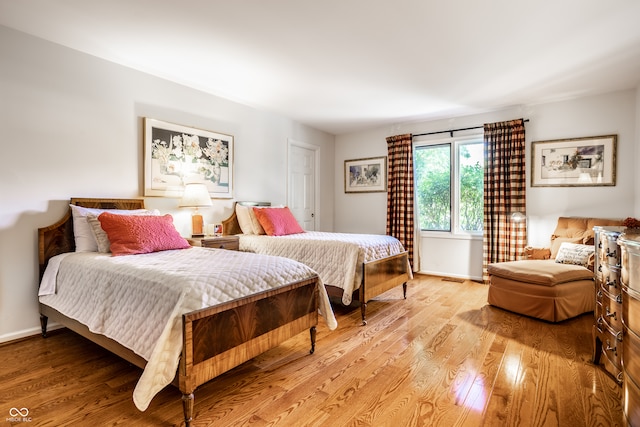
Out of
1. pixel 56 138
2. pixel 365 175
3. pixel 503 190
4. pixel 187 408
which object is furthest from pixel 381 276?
pixel 56 138

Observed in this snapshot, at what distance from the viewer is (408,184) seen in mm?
5148

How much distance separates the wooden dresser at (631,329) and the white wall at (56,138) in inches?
144

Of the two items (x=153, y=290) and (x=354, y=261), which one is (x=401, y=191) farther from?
(x=153, y=290)

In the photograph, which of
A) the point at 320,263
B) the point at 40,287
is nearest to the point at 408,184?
the point at 320,263

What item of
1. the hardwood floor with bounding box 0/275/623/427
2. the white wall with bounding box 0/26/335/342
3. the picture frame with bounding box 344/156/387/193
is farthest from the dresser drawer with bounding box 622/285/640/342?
the picture frame with bounding box 344/156/387/193

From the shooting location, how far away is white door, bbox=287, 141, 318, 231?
17.1ft

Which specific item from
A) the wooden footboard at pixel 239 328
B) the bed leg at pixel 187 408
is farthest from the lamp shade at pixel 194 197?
the bed leg at pixel 187 408

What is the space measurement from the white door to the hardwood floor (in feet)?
9.01

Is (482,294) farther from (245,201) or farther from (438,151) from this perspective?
(245,201)

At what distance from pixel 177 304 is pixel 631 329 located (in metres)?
2.09

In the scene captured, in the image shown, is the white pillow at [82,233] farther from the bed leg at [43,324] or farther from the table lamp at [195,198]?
the table lamp at [195,198]

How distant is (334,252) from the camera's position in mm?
3180

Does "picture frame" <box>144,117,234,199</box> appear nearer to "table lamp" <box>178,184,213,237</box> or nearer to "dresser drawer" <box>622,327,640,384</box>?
"table lamp" <box>178,184,213,237</box>

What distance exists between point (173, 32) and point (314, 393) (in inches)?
108
